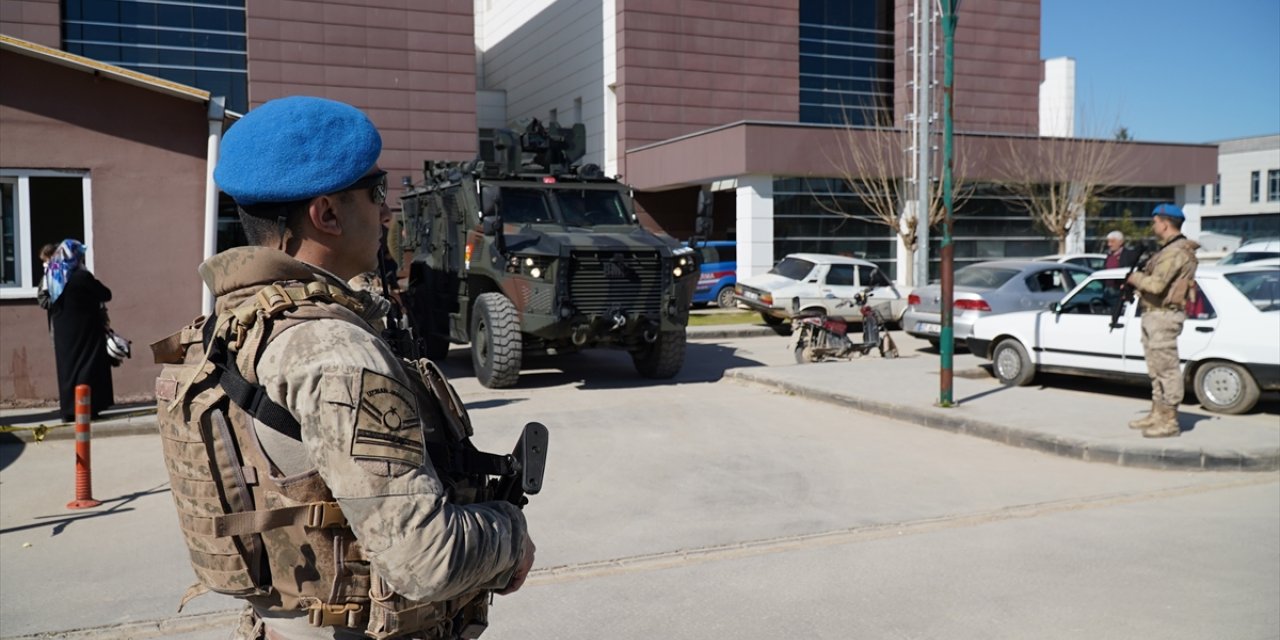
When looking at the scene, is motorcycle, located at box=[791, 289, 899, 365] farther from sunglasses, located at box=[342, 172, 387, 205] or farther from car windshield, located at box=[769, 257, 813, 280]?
sunglasses, located at box=[342, 172, 387, 205]

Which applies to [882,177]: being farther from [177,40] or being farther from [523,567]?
[523,567]

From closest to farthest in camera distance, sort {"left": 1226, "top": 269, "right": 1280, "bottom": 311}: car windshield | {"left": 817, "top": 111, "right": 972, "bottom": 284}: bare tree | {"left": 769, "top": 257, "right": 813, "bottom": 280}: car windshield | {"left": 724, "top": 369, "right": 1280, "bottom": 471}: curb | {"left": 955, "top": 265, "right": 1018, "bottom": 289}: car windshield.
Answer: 1. {"left": 724, "top": 369, "right": 1280, "bottom": 471}: curb
2. {"left": 1226, "top": 269, "right": 1280, "bottom": 311}: car windshield
3. {"left": 955, "top": 265, "right": 1018, "bottom": 289}: car windshield
4. {"left": 769, "top": 257, "right": 813, "bottom": 280}: car windshield
5. {"left": 817, "top": 111, "right": 972, "bottom": 284}: bare tree

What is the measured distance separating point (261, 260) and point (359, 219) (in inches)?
7.9

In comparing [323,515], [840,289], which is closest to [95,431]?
[323,515]

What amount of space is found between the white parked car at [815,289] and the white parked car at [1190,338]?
21.0ft

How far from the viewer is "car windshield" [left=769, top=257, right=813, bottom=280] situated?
18.5m

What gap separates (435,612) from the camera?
186 centimetres

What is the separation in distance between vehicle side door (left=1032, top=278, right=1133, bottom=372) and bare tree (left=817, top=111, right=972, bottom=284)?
13553mm

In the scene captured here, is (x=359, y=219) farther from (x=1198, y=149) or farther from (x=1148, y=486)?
(x=1198, y=149)

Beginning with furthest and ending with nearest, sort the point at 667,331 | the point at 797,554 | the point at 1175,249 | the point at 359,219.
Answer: the point at 667,331, the point at 1175,249, the point at 797,554, the point at 359,219

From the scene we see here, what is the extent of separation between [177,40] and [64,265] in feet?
69.7

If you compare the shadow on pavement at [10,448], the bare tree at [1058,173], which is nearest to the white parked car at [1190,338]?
the shadow on pavement at [10,448]

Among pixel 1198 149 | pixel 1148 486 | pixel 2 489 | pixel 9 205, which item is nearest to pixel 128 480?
pixel 2 489

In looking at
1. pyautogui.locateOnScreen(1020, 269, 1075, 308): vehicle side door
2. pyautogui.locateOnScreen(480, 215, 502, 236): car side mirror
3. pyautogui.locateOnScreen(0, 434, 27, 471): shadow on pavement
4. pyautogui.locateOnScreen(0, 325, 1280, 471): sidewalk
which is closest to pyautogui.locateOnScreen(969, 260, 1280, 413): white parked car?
pyautogui.locateOnScreen(0, 325, 1280, 471): sidewalk
